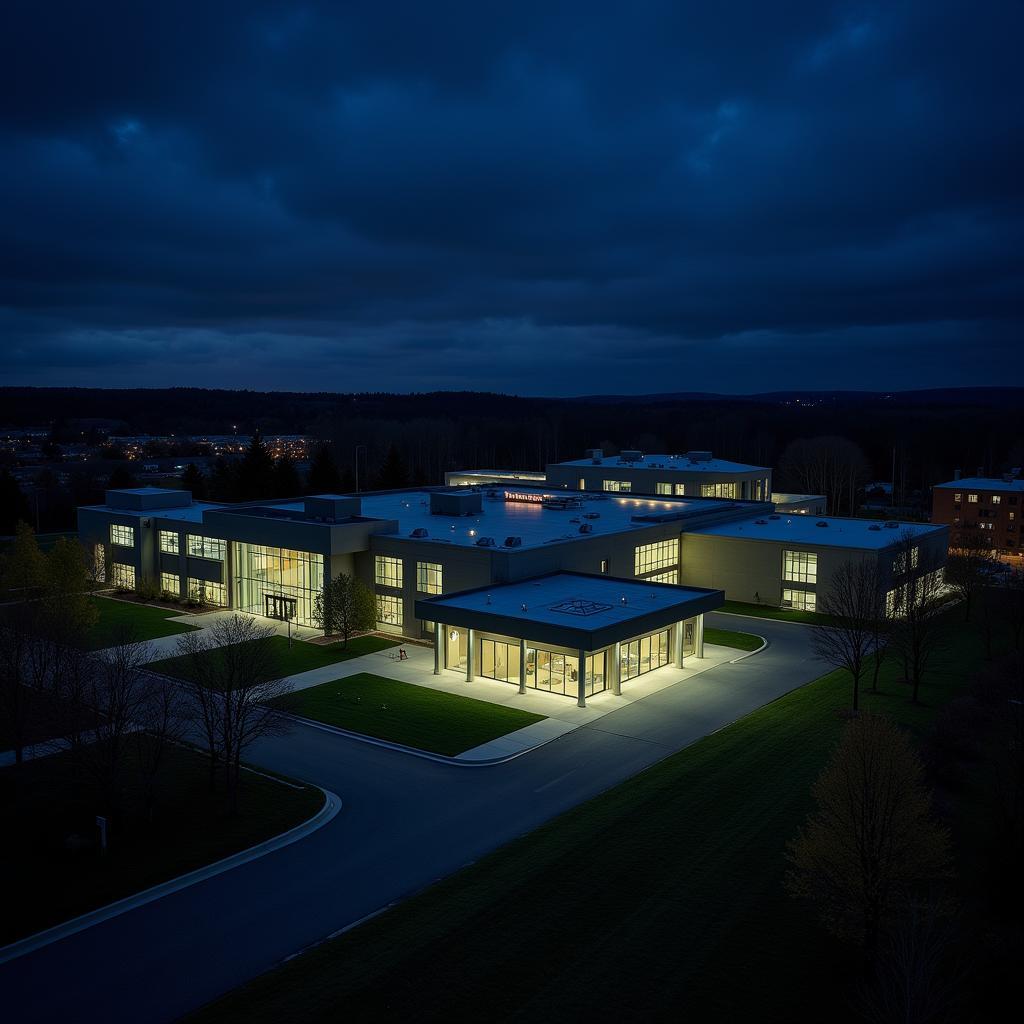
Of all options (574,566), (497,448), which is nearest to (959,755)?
(574,566)

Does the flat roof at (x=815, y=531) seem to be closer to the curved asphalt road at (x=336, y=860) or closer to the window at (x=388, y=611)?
the curved asphalt road at (x=336, y=860)

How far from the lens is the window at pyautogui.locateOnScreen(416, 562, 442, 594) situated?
43625mm

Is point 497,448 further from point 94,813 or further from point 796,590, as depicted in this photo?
point 94,813

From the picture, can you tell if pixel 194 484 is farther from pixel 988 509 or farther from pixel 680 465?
pixel 988 509

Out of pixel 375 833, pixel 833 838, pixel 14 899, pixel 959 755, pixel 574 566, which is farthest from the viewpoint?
pixel 574 566

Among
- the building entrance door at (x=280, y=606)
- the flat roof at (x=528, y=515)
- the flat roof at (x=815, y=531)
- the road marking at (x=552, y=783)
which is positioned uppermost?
the flat roof at (x=528, y=515)

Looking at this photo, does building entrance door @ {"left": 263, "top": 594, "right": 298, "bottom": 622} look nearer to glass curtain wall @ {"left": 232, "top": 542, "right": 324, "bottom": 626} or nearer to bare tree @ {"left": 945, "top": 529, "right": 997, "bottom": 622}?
glass curtain wall @ {"left": 232, "top": 542, "right": 324, "bottom": 626}

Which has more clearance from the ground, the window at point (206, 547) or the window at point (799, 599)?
the window at point (206, 547)

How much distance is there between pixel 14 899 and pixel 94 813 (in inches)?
169

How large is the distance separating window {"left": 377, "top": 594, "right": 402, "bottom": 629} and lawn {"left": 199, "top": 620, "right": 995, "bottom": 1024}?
72.3 feet

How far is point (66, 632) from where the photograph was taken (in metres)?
32.0

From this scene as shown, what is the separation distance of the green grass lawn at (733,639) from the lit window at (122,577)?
122ft

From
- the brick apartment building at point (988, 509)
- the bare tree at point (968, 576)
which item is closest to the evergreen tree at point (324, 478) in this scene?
the brick apartment building at point (988, 509)

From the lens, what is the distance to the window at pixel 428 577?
43625mm
